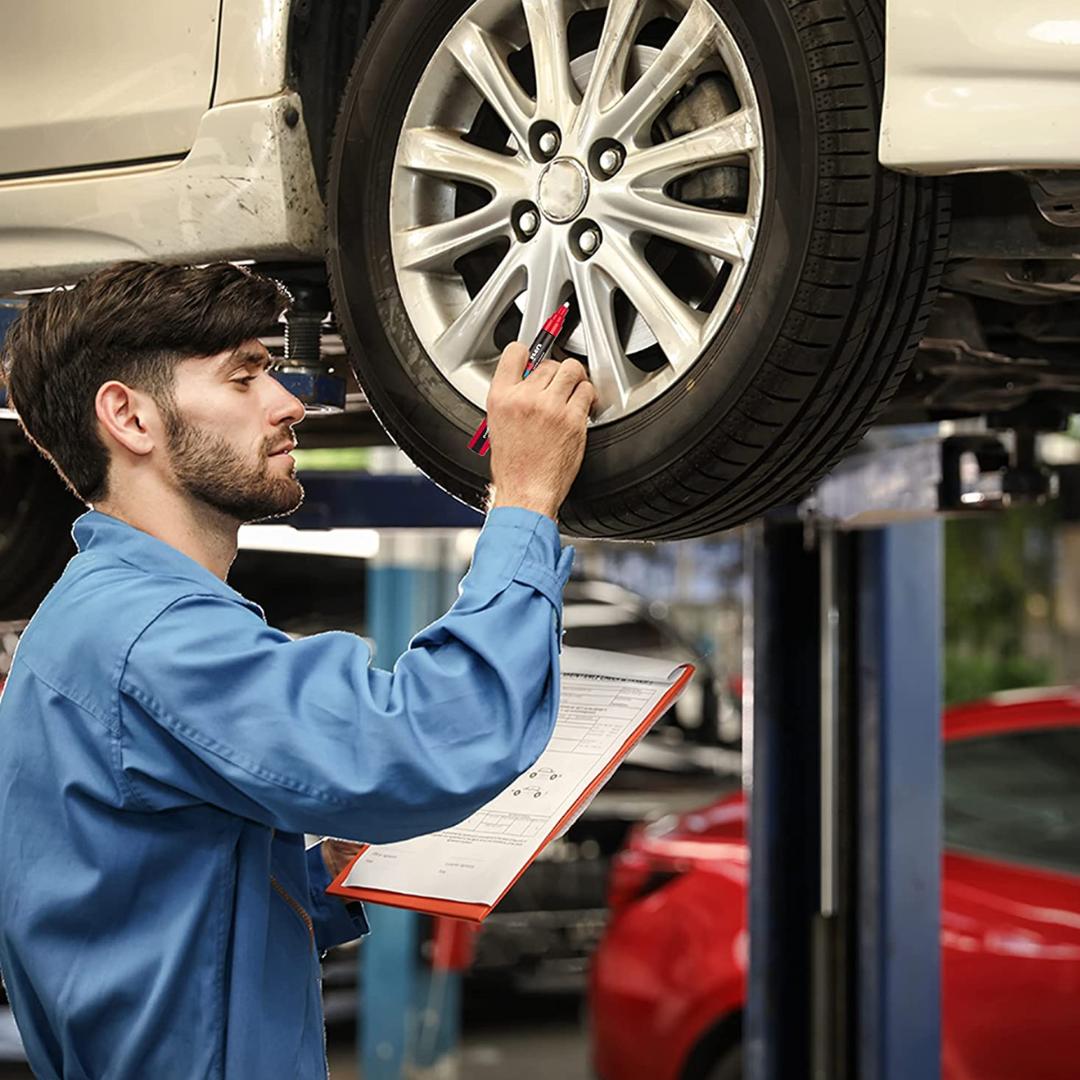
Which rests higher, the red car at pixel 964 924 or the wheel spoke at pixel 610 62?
the wheel spoke at pixel 610 62

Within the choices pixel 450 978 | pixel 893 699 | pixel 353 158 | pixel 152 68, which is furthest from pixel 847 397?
pixel 450 978

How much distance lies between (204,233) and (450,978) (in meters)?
5.03

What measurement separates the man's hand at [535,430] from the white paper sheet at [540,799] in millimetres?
230

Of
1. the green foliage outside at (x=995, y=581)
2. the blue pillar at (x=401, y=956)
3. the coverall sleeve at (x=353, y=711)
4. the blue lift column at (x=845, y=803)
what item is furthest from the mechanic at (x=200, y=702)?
the green foliage outside at (x=995, y=581)

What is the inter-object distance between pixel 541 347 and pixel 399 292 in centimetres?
24

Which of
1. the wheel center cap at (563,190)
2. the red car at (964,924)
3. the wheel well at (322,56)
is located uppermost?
the wheel well at (322,56)

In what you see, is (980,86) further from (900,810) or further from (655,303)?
(900,810)

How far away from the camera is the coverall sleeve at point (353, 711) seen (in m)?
1.58

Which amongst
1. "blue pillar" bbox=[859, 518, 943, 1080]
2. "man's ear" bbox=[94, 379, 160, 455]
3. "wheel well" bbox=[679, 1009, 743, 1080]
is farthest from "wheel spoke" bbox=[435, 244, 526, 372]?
"wheel well" bbox=[679, 1009, 743, 1080]

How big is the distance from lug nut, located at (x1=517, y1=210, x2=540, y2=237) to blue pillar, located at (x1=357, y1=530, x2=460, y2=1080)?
164 inches

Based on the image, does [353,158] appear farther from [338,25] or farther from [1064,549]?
[1064,549]

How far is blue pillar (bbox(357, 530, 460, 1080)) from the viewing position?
244 inches

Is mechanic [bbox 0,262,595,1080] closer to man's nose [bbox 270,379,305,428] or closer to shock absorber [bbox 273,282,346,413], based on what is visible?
man's nose [bbox 270,379,305,428]

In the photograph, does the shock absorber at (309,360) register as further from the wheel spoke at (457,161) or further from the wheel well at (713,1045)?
the wheel well at (713,1045)
